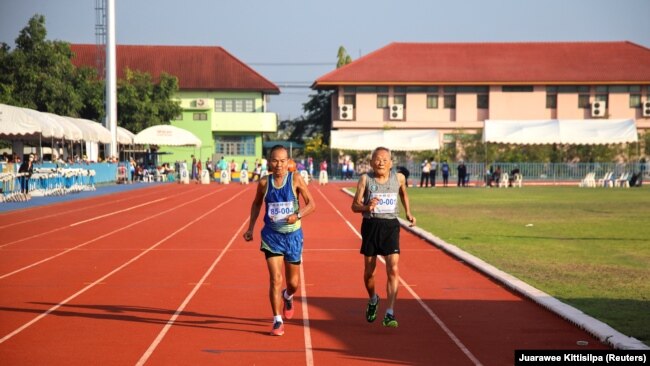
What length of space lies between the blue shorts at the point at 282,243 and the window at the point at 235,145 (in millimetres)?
65658

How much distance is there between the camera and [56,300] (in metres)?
11.0

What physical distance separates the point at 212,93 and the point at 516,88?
23.7m

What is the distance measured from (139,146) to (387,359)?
6031cm

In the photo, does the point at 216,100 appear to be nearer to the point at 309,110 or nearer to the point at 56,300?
the point at 309,110

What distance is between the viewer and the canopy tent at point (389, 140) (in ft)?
186

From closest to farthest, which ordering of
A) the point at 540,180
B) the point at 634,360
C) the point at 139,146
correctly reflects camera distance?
the point at 634,360, the point at 540,180, the point at 139,146

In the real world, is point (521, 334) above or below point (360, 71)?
below

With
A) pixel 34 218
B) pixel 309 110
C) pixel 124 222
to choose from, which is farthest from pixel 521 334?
pixel 309 110

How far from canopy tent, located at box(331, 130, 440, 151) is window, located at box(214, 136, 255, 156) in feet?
60.5

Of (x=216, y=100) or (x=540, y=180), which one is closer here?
(x=540, y=180)

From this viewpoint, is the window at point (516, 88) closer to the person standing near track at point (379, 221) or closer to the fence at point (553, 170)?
the fence at point (553, 170)

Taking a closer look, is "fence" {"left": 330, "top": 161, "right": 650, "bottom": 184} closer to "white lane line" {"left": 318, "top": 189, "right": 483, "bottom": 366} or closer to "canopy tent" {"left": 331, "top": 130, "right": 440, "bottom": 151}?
"canopy tent" {"left": 331, "top": 130, "right": 440, "bottom": 151}

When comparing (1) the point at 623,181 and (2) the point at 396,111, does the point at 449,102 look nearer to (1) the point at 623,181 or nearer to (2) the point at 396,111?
(2) the point at 396,111

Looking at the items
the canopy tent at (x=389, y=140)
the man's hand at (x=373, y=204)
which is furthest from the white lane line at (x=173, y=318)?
the canopy tent at (x=389, y=140)
